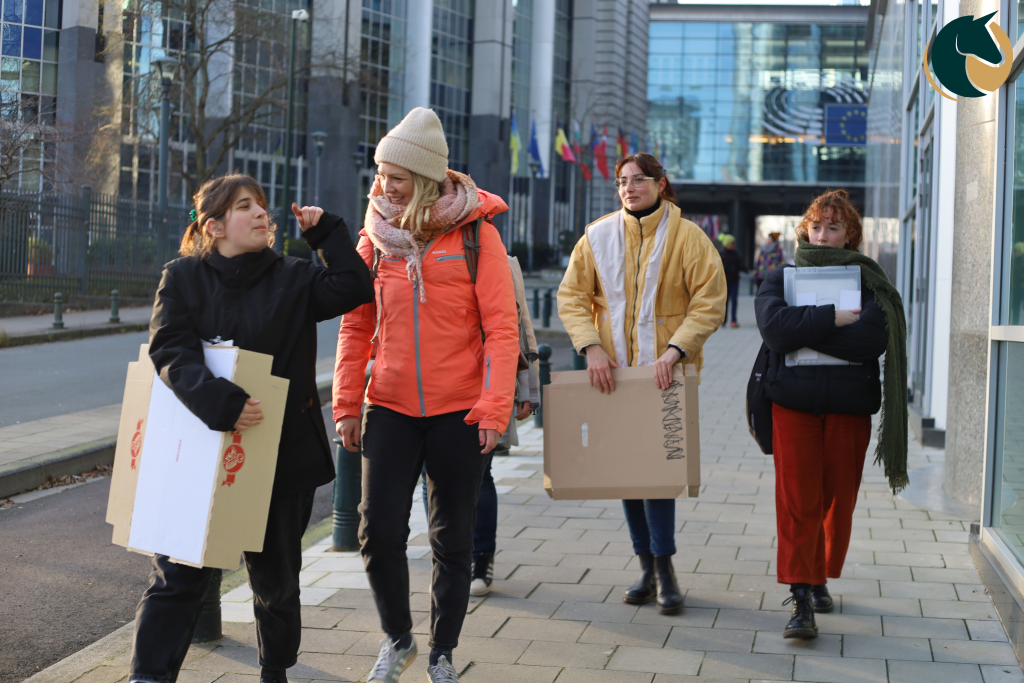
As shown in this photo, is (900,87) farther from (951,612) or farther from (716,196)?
(716,196)

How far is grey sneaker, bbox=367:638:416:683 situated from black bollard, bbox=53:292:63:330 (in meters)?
8.65

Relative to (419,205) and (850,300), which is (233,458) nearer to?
(419,205)

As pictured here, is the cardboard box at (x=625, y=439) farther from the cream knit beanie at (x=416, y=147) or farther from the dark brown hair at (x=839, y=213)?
the cream knit beanie at (x=416, y=147)

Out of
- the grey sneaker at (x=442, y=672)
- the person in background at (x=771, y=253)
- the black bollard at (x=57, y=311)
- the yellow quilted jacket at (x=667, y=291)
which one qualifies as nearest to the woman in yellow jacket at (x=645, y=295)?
the yellow quilted jacket at (x=667, y=291)

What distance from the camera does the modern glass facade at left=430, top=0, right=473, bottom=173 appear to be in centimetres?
5094

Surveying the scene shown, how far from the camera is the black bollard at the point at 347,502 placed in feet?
17.1

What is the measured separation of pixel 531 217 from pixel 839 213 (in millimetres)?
52657

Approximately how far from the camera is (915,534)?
5.61m

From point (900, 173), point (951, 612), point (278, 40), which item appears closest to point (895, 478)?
point (951, 612)

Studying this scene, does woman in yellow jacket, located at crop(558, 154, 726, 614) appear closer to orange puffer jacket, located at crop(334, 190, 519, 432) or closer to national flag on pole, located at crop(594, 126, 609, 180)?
orange puffer jacket, located at crop(334, 190, 519, 432)

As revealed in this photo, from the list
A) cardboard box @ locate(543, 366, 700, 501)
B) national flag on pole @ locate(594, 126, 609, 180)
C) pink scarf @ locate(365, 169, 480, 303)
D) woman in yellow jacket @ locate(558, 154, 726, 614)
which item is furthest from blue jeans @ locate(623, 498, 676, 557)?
national flag on pole @ locate(594, 126, 609, 180)

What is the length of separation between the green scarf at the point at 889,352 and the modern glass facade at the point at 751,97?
214 feet

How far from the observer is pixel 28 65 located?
6.64 meters

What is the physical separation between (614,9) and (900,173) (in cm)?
5298
